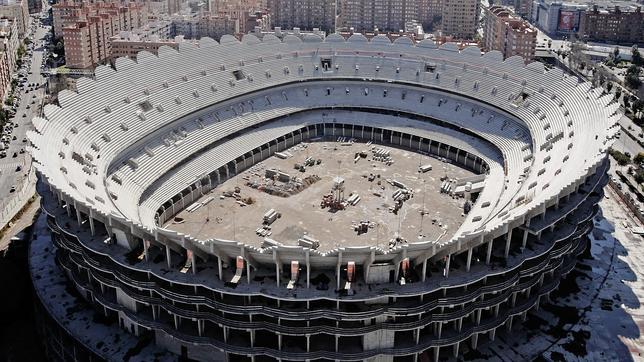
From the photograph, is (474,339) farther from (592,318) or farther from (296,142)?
(296,142)

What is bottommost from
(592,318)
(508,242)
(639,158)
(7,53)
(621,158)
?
(592,318)

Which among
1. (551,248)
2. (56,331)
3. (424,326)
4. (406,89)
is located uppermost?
(406,89)

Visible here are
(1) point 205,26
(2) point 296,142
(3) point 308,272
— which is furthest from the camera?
(1) point 205,26

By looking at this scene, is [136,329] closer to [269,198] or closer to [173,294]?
[173,294]

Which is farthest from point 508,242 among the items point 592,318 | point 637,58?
point 637,58

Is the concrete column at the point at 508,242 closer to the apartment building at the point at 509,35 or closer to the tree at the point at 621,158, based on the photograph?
the tree at the point at 621,158

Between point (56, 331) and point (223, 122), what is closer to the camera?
point (56, 331)

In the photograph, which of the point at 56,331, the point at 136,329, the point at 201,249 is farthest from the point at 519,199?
the point at 56,331
